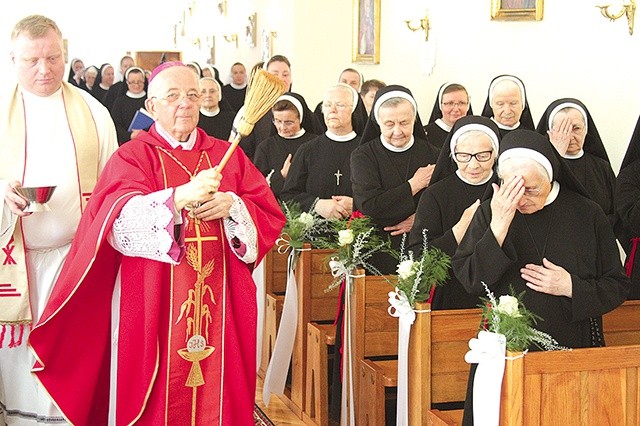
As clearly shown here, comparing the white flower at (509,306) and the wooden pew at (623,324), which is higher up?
the white flower at (509,306)

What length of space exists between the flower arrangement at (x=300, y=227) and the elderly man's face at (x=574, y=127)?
168cm

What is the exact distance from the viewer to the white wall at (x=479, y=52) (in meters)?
8.06

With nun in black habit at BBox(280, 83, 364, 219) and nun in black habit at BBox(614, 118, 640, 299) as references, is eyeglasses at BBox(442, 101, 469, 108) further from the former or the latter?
nun in black habit at BBox(614, 118, 640, 299)

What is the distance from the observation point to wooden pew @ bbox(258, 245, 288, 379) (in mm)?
7477

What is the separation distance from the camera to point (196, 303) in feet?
15.7

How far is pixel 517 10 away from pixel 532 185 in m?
5.06

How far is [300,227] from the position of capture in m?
6.89

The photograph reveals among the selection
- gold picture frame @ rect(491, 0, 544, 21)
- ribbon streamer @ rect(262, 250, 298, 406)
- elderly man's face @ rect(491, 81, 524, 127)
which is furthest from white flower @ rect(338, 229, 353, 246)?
gold picture frame @ rect(491, 0, 544, 21)

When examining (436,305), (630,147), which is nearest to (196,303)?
(436,305)

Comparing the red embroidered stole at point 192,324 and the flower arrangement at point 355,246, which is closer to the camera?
the red embroidered stole at point 192,324

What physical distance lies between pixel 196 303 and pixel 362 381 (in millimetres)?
1565

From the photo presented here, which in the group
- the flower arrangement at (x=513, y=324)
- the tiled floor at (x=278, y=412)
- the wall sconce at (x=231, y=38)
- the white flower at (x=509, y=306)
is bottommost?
the tiled floor at (x=278, y=412)

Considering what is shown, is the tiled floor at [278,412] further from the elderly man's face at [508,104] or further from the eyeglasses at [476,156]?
the elderly man's face at [508,104]

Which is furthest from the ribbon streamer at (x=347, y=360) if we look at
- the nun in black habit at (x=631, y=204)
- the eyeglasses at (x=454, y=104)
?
the eyeglasses at (x=454, y=104)
